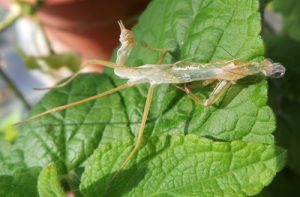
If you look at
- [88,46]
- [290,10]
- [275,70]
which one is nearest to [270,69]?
[275,70]

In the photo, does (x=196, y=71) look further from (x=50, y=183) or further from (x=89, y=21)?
(x=89, y=21)

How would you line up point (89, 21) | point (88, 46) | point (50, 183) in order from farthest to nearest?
point (88, 46)
point (89, 21)
point (50, 183)

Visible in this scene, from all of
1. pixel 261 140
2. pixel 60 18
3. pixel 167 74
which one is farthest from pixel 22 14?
pixel 261 140

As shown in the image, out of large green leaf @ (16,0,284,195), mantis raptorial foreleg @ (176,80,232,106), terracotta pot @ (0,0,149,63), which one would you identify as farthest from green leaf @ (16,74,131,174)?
terracotta pot @ (0,0,149,63)

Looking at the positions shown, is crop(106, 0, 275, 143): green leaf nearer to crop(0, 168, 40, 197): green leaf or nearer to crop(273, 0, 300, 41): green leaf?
crop(0, 168, 40, 197): green leaf

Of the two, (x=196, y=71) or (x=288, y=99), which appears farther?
(x=288, y=99)

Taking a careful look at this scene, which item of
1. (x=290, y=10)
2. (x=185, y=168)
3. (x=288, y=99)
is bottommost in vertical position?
(x=288, y=99)

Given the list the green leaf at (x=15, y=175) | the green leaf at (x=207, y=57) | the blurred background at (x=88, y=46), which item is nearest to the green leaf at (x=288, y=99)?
the blurred background at (x=88, y=46)

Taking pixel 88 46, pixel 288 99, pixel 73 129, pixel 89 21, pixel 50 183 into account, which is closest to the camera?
pixel 50 183

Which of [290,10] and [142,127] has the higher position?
[142,127]
